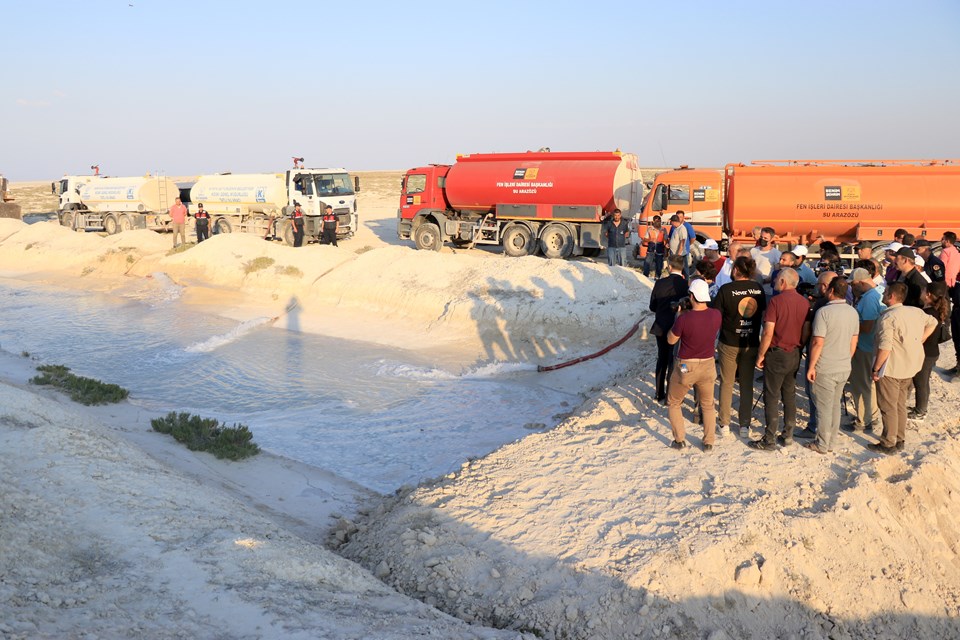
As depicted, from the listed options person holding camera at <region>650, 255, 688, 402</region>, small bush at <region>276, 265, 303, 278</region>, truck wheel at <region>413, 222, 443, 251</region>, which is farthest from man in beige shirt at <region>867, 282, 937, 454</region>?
truck wheel at <region>413, 222, 443, 251</region>

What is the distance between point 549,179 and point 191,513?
1774cm

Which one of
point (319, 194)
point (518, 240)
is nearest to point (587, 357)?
point (518, 240)

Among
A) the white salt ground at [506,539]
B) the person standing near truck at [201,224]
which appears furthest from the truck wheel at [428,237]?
the white salt ground at [506,539]

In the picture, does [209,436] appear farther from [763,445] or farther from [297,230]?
[297,230]

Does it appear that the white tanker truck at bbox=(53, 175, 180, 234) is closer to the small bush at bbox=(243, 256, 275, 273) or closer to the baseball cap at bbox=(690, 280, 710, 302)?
the small bush at bbox=(243, 256, 275, 273)

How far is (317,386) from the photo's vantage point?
12742mm

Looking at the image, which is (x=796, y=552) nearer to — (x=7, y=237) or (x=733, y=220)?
(x=733, y=220)

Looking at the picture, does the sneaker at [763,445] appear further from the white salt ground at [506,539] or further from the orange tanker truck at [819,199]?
the orange tanker truck at [819,199]

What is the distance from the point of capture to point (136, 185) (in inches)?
1277

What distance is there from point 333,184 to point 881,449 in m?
23.6

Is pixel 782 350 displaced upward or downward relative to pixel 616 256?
downward

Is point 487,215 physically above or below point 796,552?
above

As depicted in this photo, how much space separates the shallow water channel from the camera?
32.9 feet

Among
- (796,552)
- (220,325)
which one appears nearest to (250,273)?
(220,325)
